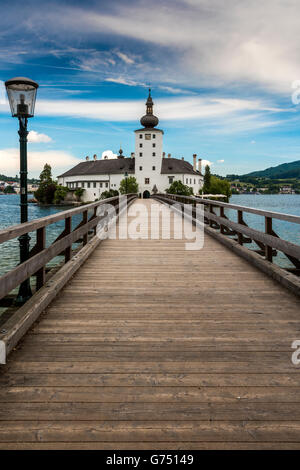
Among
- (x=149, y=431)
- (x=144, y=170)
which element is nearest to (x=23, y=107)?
(x=149, y=431)

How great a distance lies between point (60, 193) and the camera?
10394 cm

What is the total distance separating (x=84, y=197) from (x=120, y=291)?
320ft

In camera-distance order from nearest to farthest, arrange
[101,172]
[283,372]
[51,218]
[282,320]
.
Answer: [283,372] → [282,320] → [51,218] → [101,172]

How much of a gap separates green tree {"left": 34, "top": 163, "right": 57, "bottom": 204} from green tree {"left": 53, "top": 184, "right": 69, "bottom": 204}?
245 inches

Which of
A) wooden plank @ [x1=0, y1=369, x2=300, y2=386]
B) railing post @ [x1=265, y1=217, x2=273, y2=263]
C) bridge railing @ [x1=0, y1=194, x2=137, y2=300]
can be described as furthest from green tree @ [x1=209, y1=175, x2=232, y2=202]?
wooden plank @ [x1=0, y1=369, x2=300, y2=386]

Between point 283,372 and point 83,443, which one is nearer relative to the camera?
point 83,443

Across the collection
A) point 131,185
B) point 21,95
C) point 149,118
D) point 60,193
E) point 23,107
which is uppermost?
point 149,118

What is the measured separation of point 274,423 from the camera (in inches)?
92.5

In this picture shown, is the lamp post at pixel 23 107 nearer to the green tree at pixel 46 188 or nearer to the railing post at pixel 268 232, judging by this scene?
the railing post at pixel 268 232

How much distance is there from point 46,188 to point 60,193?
11490 mm

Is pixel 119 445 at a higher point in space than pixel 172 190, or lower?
lower

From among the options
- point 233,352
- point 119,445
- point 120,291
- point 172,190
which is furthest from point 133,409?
point 172,190

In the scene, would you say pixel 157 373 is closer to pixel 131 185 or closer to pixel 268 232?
pixel 268 232
